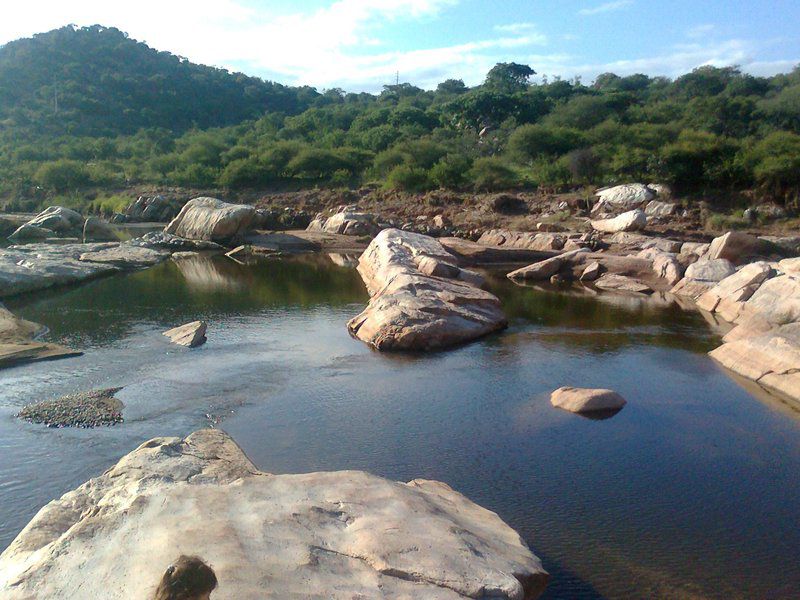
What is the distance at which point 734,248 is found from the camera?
22891 mm

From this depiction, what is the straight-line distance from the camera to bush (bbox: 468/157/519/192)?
37.0m

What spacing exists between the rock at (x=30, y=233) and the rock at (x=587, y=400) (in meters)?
28.1

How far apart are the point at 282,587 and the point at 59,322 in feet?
45.1

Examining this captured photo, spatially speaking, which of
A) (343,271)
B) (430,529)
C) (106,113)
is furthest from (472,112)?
(430,529)

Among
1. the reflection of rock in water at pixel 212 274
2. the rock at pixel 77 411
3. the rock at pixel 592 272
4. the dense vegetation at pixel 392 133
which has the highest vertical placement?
the dense vegetation at pixel 392 133

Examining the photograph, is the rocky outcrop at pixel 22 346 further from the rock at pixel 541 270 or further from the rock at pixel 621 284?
the rock at pixel 621 284

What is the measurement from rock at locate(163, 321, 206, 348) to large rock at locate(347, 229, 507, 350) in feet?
10.7

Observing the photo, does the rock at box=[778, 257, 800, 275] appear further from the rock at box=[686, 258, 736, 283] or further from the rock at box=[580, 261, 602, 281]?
the rock at box=[580, 261, 602, 281]

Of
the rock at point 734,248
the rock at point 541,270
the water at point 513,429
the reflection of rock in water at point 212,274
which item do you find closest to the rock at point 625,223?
the rock at point 541,270

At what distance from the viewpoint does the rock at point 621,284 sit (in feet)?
73.9

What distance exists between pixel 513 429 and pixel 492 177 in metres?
27.7

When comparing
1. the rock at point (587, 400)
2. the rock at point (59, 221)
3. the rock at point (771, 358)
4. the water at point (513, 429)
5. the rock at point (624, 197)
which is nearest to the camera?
the water at point (513, 429)

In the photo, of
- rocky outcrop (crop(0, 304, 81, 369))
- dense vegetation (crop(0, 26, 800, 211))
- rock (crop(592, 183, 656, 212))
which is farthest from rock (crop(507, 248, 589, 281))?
rocky outcrop (crop(0, 304, 81, 369))

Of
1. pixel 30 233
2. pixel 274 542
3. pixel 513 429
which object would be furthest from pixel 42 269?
pixel 274 542
